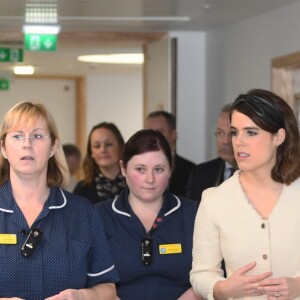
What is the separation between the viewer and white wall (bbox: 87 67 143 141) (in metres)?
18.3

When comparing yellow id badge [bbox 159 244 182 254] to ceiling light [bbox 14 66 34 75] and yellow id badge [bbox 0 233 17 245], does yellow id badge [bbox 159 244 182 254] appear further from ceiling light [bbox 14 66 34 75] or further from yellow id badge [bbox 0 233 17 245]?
ceiling light [bbox 14 66 34 75]

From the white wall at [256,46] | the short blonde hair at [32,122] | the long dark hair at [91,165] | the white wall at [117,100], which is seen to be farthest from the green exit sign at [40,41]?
the white wall at [117,100]

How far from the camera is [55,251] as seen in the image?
11.4 feet

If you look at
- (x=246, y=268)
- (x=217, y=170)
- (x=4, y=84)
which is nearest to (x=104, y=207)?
(x=246, y=268)

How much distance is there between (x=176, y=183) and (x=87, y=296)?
13.7 ft

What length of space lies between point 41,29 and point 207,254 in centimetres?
631

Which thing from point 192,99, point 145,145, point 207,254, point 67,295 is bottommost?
point 67,295

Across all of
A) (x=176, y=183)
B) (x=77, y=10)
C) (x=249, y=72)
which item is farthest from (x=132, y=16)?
(x=176, y=183)

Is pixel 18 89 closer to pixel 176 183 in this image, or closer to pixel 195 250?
pixel 176 183

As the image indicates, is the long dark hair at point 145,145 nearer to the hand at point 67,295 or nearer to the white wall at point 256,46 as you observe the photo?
the hand at point 67,295

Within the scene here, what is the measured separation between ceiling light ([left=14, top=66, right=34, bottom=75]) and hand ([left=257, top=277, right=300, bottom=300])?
1325cm

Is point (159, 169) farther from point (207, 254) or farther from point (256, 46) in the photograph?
point (256, 46)

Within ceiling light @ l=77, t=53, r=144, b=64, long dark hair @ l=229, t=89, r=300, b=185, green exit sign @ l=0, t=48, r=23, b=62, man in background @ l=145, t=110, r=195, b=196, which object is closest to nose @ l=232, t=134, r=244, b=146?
long dark hair @ l=229, t=89, r=300, b=185

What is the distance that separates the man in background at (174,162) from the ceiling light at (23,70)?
8.53m
